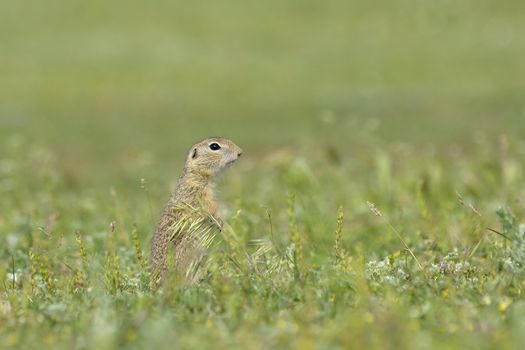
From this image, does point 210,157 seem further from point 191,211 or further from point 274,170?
point 274,170

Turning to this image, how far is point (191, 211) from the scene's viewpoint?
718 cm

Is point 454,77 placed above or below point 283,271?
below

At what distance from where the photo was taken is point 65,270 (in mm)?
8125

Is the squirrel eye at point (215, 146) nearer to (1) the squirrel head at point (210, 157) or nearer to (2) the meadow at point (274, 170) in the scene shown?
(1) the squirrel head at point (210, 157)

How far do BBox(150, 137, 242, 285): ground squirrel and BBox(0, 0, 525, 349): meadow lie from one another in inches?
8.1

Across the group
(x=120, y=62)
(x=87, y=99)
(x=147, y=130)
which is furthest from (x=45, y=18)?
(x=147, y=130)

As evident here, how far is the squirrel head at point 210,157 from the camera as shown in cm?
855

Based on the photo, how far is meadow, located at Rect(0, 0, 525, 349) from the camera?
524cm

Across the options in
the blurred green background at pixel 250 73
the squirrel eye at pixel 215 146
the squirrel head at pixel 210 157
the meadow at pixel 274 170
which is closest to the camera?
the meadow at pixel 274 170

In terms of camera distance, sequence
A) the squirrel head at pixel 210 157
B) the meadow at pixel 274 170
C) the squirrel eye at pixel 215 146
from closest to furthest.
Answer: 1. the meadow at pixel 274 170
2. the squirrel head at pixel 210 157
3. the squirrel eye at pixel 215 146

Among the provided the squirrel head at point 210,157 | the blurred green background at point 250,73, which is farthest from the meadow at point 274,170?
the squirrel head at point 210,157

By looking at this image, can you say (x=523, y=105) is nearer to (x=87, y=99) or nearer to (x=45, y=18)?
(x=87, y=99)

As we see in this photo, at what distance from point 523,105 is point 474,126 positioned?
8.14 ft

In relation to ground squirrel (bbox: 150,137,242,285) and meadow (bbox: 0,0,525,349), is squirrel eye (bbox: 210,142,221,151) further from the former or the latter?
meadow (bbox: 0,0,525,349)
